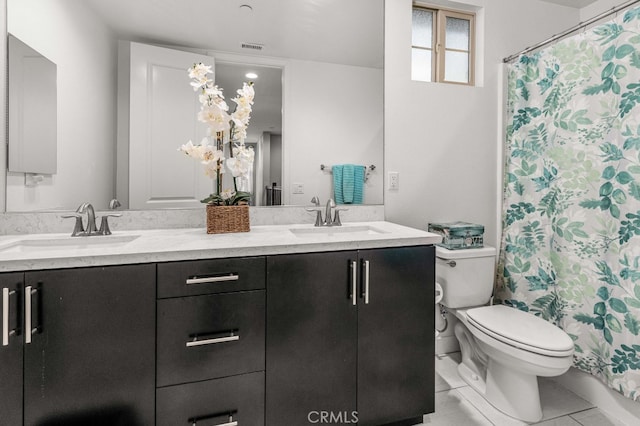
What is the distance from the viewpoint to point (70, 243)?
4.40 ft

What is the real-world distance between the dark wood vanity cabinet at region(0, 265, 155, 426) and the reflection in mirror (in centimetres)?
70

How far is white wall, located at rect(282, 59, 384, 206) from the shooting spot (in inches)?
69.9

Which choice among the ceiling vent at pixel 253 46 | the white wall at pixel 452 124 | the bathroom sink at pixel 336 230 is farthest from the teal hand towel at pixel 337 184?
the ceiling vent at pixel 253 46

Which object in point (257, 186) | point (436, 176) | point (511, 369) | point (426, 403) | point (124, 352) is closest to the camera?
point (124, 352)

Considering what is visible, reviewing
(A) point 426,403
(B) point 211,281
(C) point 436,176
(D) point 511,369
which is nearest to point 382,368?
(A) point 426,403

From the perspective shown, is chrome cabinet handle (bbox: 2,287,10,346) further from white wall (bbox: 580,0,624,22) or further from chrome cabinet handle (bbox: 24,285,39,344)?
white wall (bbox: 580,0,624,22)

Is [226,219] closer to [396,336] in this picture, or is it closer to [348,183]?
[348,183]

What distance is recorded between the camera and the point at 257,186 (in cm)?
169

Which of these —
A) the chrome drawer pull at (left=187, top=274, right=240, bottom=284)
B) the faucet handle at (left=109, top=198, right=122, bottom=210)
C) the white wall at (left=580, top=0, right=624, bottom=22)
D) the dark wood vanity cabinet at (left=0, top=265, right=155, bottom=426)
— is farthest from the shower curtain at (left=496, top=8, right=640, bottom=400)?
the faucet handle at (left=109, top=198, right=122, bottom=210)

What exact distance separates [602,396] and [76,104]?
2.91 m

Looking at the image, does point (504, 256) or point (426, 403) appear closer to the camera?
point (426, 403)

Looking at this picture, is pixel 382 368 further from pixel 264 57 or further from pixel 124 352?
pixel 264 57

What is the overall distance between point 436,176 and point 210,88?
142 cm

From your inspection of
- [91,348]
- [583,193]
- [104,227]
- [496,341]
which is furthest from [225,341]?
[583,193]
